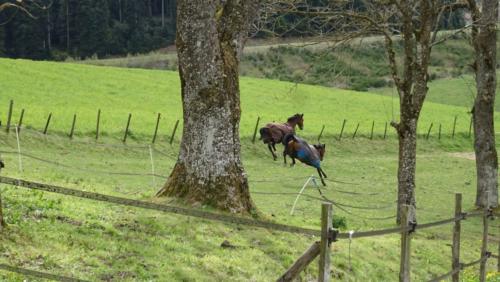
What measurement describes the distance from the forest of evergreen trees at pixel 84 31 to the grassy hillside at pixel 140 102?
34496mm

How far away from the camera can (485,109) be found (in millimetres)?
25250

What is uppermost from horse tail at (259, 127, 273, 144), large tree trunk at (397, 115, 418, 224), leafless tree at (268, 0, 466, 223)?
leafless tree at (268, 0, 466, 223)

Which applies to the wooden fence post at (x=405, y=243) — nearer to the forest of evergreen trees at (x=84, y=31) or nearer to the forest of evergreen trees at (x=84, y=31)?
the forest of evergreen trees at (x=84, y=31)

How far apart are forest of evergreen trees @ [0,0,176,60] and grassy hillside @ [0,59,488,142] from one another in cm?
3450

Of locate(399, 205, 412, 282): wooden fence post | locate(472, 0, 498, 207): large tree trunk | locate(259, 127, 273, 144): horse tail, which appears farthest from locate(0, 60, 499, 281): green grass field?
locate(399, 205, 412, 282): wooden fence post

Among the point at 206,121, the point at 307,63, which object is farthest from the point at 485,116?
the point at 307,63

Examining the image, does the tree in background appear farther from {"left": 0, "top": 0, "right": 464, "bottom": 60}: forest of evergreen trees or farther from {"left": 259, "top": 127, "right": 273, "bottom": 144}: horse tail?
{"left": 0, "top": 0, "right": 464, "bottom": 60}: forest of evergreen trees

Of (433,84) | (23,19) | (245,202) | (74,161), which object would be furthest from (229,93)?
(23,19)

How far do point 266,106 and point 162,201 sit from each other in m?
43.3

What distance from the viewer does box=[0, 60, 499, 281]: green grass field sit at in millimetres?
10875

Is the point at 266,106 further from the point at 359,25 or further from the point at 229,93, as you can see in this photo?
the point at 229,93

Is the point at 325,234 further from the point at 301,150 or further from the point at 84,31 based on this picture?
the point at 84,31

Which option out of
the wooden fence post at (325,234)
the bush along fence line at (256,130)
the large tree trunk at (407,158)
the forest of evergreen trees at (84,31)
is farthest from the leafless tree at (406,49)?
the forest of evergreen trees at (84,31)

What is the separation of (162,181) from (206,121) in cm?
1261
